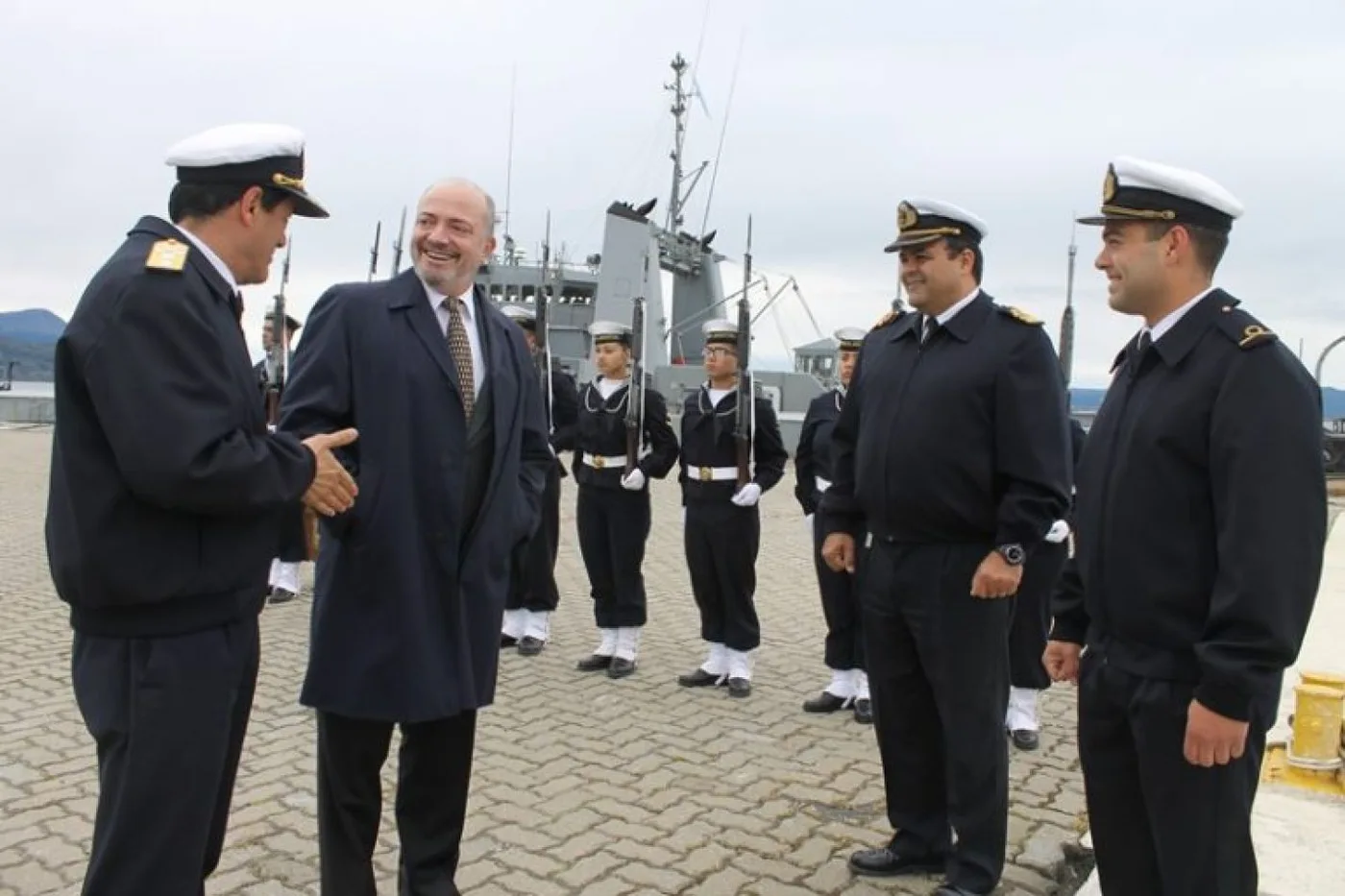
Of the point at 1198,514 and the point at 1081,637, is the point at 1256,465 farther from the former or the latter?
the point at 1081,637

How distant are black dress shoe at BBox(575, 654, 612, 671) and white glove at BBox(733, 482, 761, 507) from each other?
1.32 metres

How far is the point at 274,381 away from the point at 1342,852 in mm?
7094

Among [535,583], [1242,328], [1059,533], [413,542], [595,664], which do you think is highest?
[1242,328]

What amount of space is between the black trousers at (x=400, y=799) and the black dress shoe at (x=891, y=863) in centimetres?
137

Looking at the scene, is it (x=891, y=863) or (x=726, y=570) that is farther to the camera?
(x=726, y=570)

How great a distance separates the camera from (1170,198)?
262 cm

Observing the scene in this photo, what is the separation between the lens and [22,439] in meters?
26.4

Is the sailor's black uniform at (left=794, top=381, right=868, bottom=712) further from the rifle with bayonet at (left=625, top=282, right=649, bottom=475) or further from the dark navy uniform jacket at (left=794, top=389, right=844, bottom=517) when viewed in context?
the rifle with bayonet at (left=625, top=282, right=649, bottom=475)

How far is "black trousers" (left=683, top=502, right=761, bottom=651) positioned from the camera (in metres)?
6.38

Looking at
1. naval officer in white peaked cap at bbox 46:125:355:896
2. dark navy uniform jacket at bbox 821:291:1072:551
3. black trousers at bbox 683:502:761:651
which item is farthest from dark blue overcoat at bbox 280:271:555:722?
black trousers at bbox 683:502:761:651

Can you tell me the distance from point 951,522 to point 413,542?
1673 millimetres

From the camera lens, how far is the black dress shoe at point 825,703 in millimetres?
5965

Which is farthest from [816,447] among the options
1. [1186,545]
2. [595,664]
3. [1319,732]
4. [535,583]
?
[1186,545]

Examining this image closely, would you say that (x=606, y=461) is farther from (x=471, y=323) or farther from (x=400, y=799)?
(x=400, y=799)
